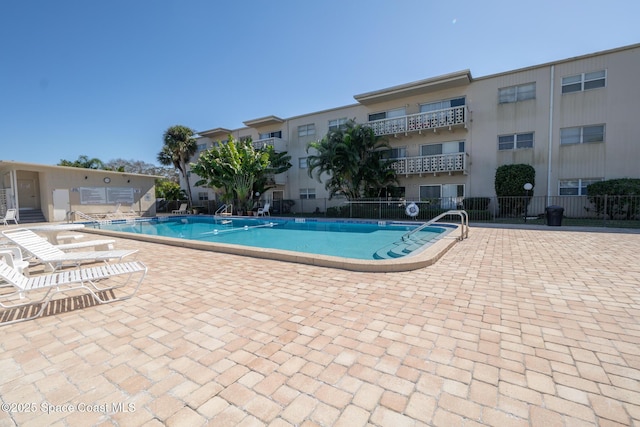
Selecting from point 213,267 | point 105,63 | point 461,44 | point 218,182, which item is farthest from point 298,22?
point 218,182

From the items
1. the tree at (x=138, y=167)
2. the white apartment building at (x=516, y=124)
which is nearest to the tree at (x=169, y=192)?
the white apartment building at (x=516, y=124)

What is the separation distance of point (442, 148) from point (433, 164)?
5.19 feet

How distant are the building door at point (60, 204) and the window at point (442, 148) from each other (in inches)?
1082

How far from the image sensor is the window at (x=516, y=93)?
1709 centimetres

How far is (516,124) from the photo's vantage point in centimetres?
1747

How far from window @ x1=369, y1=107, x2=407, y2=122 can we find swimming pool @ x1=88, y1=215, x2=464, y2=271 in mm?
9104

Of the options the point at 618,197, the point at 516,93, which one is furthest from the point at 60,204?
the point at 618,197

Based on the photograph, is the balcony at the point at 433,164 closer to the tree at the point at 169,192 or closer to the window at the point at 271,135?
the window at the point at 271,135

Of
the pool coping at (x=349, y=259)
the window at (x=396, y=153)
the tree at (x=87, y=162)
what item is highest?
the tree at (x=87, y=162)

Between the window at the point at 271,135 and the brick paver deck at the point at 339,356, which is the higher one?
the window at the point at 271,135

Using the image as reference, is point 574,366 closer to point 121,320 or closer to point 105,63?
point 121,320

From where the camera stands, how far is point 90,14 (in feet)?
36.5

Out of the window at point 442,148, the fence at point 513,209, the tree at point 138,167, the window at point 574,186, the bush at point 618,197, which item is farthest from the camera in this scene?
the tree at point 138,167

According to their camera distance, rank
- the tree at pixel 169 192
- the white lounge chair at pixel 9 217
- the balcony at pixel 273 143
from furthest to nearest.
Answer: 1. the tree at pixel 169 192
2. the balcony at pixel 273 143
3. the white lounge chair at pixel 9 217
